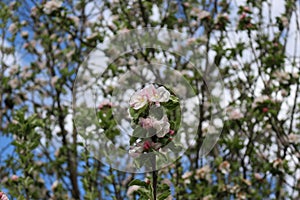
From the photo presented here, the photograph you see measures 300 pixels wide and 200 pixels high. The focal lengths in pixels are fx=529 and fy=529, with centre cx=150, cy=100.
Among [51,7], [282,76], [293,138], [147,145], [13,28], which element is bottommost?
[147,145]

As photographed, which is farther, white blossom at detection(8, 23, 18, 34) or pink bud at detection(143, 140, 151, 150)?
white blossom at detection(8, 23, 18, 34)

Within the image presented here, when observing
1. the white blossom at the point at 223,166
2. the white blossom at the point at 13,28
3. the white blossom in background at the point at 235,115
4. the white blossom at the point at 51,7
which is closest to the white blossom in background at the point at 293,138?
the white blossom in background at the point at 235,115

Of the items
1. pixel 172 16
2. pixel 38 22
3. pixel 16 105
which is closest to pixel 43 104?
pixel 16 105

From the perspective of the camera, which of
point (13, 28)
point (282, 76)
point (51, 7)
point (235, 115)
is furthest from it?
point (13, 28)

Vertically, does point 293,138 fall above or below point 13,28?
below

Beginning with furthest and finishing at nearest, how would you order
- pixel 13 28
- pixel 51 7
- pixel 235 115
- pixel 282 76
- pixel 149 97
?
pixel 13 28 → pixel 51 7 → pixel 282 76 → pixel 235 115 → pixel 149 97

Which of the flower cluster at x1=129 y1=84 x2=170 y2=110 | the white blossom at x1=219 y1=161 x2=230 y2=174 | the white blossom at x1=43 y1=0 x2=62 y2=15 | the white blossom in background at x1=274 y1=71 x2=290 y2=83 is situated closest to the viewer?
the flower cluster at x1=129 y1=84 x2=170 y2=110

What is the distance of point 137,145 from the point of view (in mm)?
1641

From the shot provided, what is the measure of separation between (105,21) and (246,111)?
1.77 m

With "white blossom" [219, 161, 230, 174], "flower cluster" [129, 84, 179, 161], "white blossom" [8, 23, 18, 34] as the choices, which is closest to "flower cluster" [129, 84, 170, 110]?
"flower cluster" [129, 84, 179, 161]

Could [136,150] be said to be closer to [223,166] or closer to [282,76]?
[223,166]

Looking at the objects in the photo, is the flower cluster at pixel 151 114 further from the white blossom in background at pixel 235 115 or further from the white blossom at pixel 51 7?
the white blossom at pixel 51 7

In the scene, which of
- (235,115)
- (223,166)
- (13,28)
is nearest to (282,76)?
(235,115)

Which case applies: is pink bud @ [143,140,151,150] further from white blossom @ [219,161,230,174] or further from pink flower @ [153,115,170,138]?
white blossom @ [219,161,230,174]
